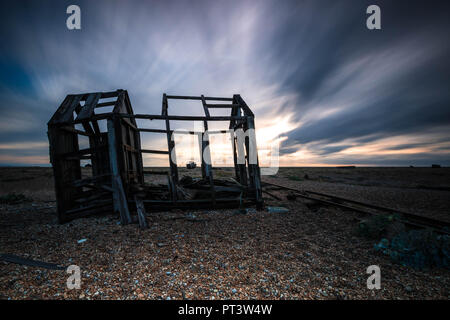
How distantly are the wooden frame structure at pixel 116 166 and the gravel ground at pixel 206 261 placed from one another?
89cm

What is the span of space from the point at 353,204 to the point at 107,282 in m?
10.9

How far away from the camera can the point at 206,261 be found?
3805 millimetres

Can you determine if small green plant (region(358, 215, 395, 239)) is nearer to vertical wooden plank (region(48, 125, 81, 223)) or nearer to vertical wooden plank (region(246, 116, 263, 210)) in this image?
vertical wooden plank (region(246, 116, 263, 210))

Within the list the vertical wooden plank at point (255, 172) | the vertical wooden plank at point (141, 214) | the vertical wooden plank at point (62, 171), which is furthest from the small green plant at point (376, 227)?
the vertical wooden plank at point (62, 171)

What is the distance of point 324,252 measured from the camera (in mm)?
4250

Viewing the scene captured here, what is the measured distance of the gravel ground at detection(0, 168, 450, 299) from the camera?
2.88m

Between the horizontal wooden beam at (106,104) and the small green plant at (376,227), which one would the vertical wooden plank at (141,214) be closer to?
the horizontal wooden beam at (106,104)

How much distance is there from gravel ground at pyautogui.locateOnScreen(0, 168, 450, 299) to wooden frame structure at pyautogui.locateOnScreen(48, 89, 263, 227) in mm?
887

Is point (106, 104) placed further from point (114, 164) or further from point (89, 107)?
point (114, 164)

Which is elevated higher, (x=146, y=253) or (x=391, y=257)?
(x=146, y=253)

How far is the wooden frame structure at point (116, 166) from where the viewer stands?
6500 millimetres

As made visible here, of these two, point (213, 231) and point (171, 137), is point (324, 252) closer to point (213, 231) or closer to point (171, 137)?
point (213, 231)

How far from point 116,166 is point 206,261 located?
16.6 feet
